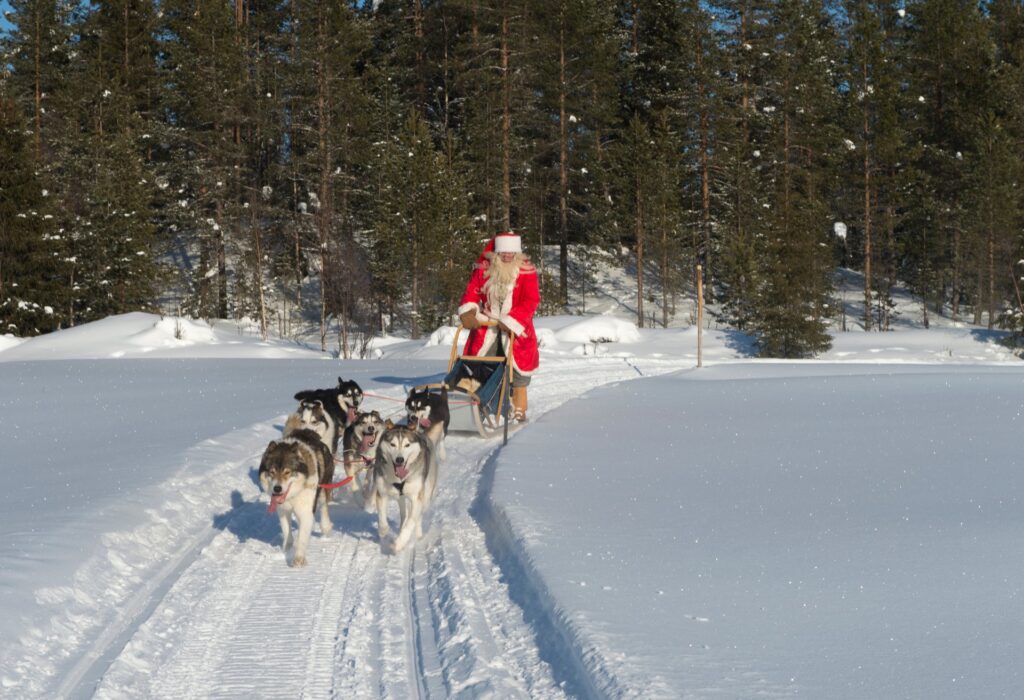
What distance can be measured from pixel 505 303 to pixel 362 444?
11.6 feet

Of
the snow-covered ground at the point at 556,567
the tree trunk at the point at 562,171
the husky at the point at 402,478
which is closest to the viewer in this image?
the snow-covered ground at the point at 556,567

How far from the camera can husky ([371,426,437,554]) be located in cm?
563

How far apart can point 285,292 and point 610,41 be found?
613 inches

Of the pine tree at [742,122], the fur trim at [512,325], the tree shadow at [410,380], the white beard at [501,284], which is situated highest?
the pine tree at [742,122]

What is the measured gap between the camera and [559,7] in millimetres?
33125

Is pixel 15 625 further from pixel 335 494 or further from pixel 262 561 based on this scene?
pixel 335 494

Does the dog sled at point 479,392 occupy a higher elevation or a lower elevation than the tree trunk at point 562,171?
lower

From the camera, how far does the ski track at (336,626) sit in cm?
367

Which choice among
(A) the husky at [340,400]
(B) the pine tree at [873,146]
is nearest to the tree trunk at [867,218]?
(B) the pine tree at [873,146]

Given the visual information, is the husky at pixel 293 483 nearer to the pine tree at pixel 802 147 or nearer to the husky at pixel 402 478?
the husky at pixel 402 478

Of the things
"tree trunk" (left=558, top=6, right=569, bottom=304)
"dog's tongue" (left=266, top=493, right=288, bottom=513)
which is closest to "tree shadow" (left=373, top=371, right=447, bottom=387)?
"dog's tongue" (left=266, top=493, right=288, bottom=513)

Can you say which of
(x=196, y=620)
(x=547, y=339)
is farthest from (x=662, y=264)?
(x=196, y=620)

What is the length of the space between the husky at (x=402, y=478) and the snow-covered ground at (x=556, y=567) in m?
0.15

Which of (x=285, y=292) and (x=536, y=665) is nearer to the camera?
(x=536, y=665)
